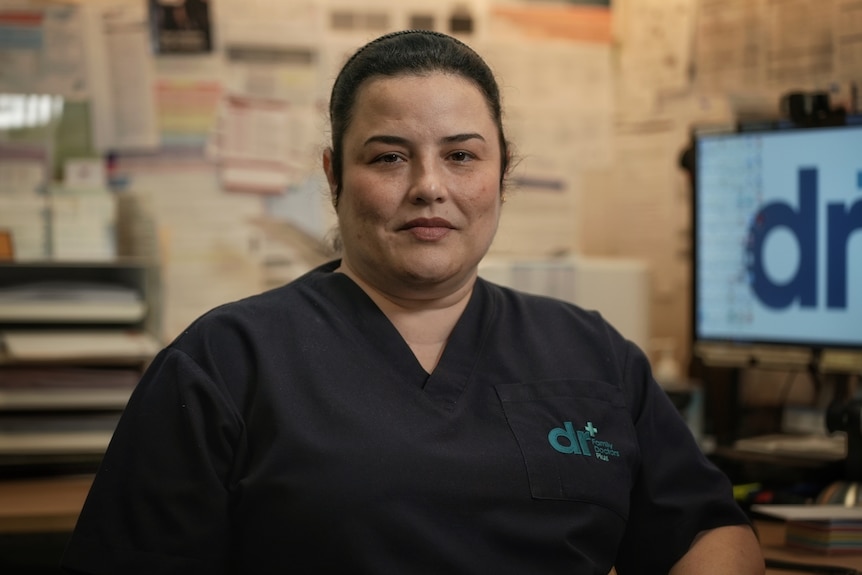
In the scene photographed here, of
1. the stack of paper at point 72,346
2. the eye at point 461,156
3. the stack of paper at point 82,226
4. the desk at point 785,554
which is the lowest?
the desk at point 785,554

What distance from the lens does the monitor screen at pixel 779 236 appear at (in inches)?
68.8

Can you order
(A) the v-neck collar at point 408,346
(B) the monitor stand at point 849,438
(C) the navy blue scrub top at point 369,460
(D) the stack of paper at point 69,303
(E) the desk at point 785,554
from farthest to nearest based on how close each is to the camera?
(D) the stack of paper at point 69,303 < (B) the monitor stand at point 849,438 < (E) the desk at point 785,554 < (A) the v-neck collar at point 408,346 < (C) the navy blue scrub top at point 369,460

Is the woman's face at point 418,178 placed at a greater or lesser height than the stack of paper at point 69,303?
greater

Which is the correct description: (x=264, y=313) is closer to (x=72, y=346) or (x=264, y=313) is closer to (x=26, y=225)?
(x=72, y=346)

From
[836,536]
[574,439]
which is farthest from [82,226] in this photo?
[836,536]

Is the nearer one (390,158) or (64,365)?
(390,158)

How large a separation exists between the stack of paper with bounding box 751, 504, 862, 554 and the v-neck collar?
1.58 feet

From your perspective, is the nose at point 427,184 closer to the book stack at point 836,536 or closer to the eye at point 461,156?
the eye at point 461,156

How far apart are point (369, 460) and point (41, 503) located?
2.53 ft

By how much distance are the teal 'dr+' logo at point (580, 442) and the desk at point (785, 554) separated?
0.27 metres

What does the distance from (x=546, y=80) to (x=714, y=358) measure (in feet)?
2.72

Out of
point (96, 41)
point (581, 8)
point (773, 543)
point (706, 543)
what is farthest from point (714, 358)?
point (96, 41)

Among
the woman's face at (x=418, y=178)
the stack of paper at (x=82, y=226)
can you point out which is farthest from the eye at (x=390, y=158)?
the stack of paper at (x=82, y=226)

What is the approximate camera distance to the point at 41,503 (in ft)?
5.51
